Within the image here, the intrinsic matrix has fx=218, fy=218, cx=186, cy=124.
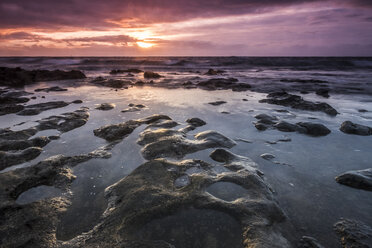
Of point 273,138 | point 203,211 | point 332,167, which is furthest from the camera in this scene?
point 273,138

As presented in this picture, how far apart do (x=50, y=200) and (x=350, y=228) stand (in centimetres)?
396

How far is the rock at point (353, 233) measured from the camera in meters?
2.45

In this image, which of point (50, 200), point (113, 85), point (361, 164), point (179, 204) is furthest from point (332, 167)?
point (113, 85)

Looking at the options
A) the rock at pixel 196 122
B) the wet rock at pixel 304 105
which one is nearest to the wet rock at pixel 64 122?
the rock at pixel 196 122

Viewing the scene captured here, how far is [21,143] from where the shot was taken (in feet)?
15.9

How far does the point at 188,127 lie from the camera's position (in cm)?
625

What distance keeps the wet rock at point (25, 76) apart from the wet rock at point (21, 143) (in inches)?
558

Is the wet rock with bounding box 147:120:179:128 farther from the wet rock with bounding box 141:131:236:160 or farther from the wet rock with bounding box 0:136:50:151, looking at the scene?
the wet rock with bounding box 0:136:50:151

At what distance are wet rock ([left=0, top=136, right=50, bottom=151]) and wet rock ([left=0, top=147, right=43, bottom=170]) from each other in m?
0.30

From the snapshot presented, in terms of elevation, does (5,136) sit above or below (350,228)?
above

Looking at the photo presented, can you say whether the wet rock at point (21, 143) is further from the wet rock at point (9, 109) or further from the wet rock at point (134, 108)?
the wet rock at point (9, 109)

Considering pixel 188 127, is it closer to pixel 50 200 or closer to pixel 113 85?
Result: pixel 50 200

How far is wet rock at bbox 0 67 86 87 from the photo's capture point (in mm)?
16430

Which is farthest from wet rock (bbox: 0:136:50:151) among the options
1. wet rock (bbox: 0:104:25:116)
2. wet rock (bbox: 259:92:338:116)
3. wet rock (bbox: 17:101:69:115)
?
wet rock (bbox: 259:92:338:116)
